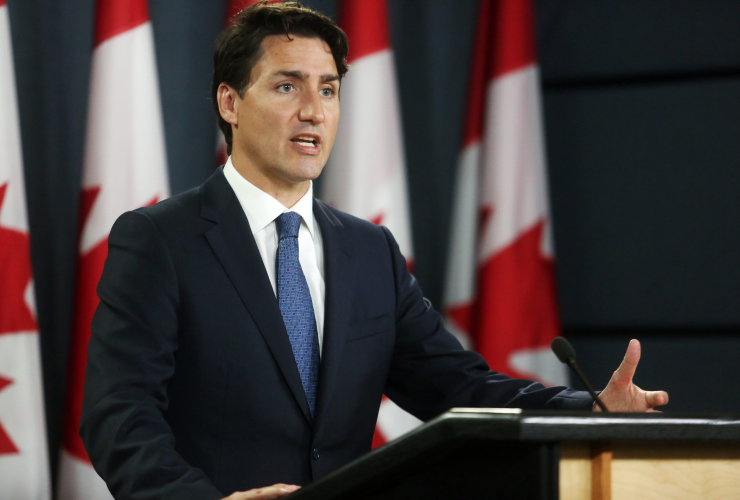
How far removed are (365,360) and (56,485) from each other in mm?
1222

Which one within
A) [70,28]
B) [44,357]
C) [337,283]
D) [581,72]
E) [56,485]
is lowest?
[56,485]

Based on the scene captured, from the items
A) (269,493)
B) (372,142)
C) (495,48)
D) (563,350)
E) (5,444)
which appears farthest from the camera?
(495,48)

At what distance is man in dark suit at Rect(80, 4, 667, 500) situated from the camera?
1041mm

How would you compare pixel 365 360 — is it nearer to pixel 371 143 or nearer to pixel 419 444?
pixel 419 444

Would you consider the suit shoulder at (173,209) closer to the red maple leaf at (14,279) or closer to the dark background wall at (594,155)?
the red maple leaf at (14,279)

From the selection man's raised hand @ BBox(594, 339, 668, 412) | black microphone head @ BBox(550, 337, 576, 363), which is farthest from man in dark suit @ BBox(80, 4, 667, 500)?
black microphone head @ BBox(550, 337, 576, 363)

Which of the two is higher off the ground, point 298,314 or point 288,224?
point 288,224

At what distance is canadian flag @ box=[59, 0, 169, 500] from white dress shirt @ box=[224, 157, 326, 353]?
2.48 feet

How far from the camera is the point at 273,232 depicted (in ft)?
4.19

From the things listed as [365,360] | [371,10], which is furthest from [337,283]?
[371,10]

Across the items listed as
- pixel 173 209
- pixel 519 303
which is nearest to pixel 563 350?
pixel 173 209

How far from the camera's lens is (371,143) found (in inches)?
83.7

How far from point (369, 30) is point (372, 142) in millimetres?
329

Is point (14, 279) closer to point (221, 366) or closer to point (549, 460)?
point (221, 366)
